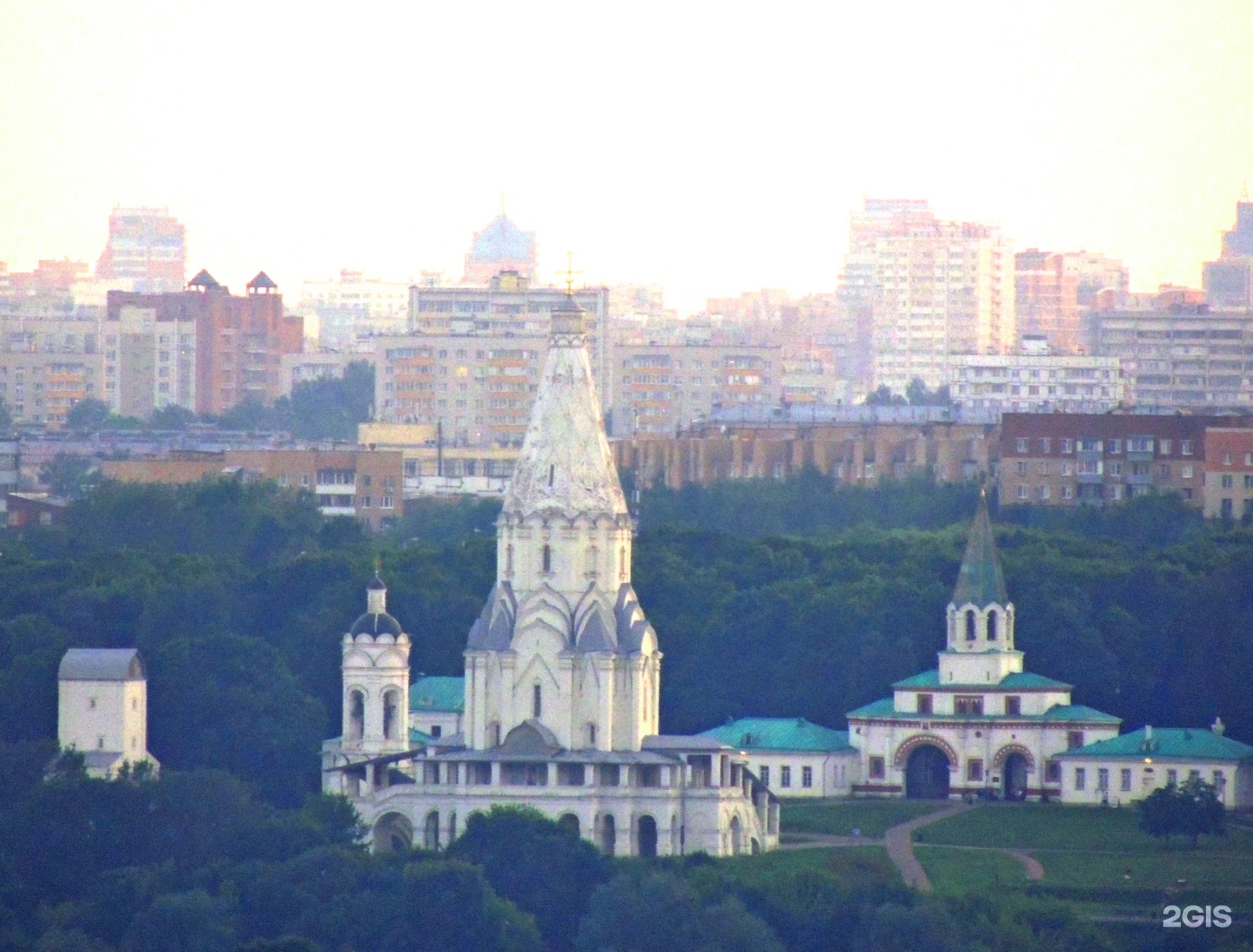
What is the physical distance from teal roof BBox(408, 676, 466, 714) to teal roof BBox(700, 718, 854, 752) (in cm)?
568

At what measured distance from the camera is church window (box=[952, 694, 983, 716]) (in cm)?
11219

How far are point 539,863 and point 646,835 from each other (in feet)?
18.2

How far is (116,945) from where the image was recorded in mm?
91062

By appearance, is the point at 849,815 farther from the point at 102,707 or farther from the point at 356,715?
the point at 102,707

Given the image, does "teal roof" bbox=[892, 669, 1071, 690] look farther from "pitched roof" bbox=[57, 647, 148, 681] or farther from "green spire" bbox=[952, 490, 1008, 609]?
"pitched roof" bbox=[57, 647, 148, 681]

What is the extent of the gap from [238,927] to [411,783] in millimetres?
11047

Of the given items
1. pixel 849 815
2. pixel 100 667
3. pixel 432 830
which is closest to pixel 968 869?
pixel 849 815

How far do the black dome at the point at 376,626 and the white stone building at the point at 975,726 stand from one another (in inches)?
447

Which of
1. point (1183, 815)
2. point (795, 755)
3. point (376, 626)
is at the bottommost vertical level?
point (1183, 815)

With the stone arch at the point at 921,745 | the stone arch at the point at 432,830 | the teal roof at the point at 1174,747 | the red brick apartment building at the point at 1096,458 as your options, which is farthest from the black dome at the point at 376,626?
the red brick apartment building at the point at 1096,458

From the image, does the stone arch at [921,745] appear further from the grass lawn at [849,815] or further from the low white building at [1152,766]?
the low white building at [1152,766]

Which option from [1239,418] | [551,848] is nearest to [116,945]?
[551,848]

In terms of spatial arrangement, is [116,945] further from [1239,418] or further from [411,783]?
[1239,418]

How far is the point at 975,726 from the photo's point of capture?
111625 mm
